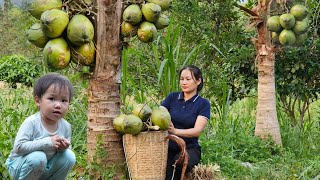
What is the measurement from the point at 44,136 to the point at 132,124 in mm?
1008

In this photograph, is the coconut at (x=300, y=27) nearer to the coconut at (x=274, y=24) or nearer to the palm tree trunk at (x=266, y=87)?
the coconut at (x=274, y=24)

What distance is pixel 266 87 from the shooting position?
622cm


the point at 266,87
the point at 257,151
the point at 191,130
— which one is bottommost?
the point at 257,151

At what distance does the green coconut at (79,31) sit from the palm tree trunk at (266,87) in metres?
2.92

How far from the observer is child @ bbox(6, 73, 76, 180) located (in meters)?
3.07

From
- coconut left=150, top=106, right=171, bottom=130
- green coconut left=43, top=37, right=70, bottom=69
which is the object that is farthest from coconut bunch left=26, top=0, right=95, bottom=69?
coconut left=150, top=106, right=171, bottom=130

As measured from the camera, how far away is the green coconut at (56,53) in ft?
12.0

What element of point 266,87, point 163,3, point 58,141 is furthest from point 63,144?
point 266,87

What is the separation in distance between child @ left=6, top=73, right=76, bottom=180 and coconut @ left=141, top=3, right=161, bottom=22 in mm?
1025

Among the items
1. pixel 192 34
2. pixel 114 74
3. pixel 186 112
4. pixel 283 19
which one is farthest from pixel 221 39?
pixel 114 74

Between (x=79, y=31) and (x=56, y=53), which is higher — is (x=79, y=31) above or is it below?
above

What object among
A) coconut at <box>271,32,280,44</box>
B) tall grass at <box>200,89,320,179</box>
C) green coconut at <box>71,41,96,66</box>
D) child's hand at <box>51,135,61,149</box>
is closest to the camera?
child's hand at <box>51,135,61,149</box>

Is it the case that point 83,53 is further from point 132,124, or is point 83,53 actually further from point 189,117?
point 189,117

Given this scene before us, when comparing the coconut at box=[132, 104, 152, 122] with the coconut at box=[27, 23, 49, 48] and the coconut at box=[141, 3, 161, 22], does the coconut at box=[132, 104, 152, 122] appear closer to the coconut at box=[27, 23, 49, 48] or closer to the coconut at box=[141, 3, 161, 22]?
the coconut at box=[141, 3, 161, 22]
